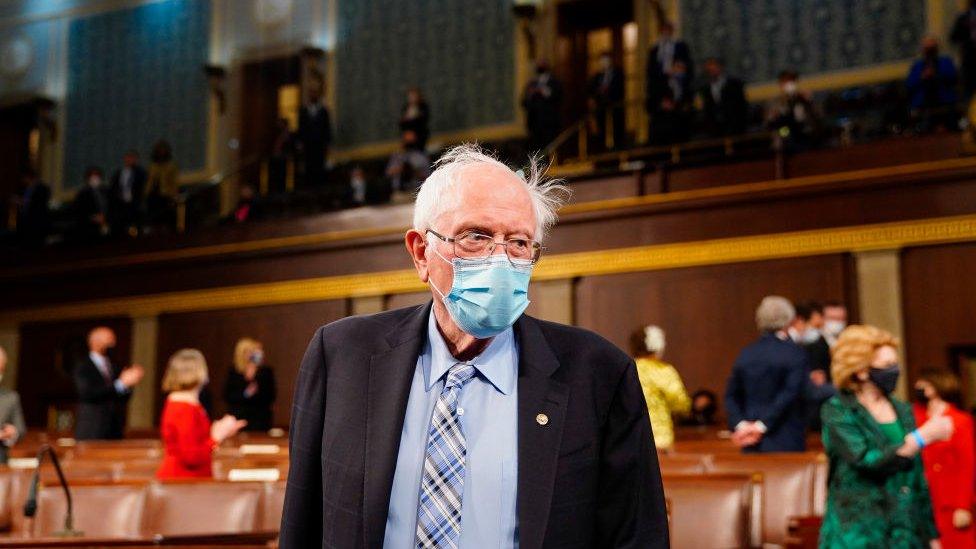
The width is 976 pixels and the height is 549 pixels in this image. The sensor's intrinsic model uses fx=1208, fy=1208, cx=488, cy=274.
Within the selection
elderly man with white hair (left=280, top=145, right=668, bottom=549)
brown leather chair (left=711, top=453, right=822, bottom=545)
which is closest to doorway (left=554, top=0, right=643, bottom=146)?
brown leather chair (left=711, top=453, right=822, bottom=545)

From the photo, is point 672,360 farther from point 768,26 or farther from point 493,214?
point 493,214

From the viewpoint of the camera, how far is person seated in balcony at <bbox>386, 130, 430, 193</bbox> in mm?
A: 11695

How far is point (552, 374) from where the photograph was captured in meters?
1.86

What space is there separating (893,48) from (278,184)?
22.4 ft

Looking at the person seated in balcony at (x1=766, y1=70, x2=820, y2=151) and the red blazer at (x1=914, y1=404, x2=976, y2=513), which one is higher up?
the person seated in balcony at (x1=766, y1=70, x2=820, y2=151)

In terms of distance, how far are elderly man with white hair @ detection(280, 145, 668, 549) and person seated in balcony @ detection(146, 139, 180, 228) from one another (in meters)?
12.3

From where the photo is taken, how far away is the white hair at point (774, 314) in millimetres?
5559

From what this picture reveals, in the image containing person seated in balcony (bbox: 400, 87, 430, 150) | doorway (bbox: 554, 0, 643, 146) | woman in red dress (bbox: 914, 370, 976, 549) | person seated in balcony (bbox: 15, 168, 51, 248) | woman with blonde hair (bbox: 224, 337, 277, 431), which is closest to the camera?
woman in red dress (bbox: 914, 370, 976, 549)

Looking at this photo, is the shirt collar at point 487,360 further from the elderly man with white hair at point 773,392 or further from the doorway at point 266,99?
the doorway at point 266,99

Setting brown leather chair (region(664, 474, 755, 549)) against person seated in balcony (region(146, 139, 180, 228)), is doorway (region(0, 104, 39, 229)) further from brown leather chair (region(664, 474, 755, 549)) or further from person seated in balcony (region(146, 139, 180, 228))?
brown leather chair (region(664, 474, 755, 549))

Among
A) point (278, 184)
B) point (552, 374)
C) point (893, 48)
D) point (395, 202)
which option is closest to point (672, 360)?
point (395, 202)

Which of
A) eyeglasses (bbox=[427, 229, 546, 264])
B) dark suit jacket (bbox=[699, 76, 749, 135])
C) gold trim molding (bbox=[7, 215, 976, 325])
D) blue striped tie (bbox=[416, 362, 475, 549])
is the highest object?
dark suit jacket (bbox=[699, 76, 749, 135])

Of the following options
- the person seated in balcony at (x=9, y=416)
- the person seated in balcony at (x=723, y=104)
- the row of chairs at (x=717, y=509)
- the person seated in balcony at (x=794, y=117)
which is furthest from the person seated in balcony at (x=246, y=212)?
the row of chairs at (x=717, y=509)

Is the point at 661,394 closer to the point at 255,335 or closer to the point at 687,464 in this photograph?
the point at 687,464
